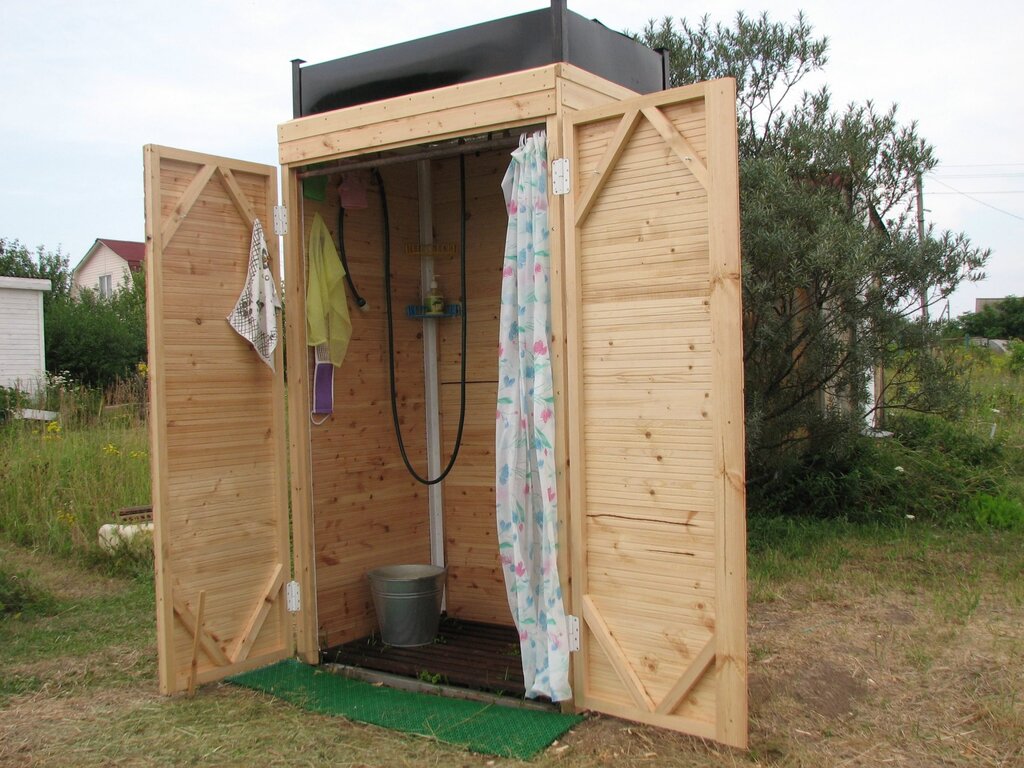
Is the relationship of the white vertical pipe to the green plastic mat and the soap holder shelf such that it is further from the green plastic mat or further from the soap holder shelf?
the green plastic mat

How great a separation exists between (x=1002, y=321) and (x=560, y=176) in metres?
22.0

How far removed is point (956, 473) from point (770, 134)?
3145 millimetres

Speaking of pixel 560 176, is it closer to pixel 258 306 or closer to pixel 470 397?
pixel 258 306

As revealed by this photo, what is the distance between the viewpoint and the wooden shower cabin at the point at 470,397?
3.33m

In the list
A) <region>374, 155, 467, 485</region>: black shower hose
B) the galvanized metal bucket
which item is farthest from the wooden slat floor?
<region>374, 155, 467, 485</region>: black shower hose

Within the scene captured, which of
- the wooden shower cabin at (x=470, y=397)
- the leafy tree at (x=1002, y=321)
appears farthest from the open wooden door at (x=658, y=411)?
the leafy tree at (x=1002, y=321)

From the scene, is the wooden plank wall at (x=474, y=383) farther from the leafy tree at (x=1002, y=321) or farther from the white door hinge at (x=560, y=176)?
the leafy tree at (x=1002, y=321)

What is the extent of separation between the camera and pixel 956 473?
24.9 ft

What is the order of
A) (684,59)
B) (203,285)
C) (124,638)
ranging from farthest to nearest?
(684,59) → (124,638) → (203,285)

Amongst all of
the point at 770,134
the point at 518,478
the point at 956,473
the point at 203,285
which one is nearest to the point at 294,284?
the point at 203,285

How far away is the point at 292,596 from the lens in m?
4.44

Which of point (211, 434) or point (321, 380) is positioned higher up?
point (321, 380)

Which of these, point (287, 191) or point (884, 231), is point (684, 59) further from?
point (287, 191)

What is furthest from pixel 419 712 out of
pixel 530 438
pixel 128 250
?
pixel 128 250
